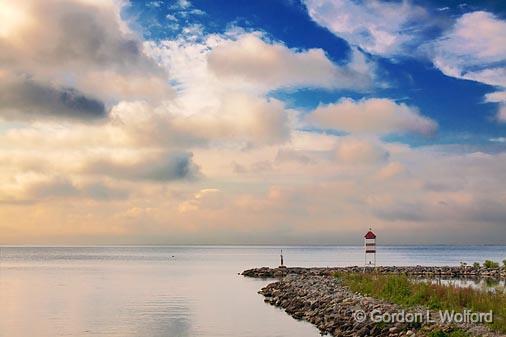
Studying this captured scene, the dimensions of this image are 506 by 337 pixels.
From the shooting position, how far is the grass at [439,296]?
2398cm

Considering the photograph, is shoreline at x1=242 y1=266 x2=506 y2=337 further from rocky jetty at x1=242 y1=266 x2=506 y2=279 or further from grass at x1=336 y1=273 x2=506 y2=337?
rocky jetty at x1=242 y1=266 x2=506 y2=279

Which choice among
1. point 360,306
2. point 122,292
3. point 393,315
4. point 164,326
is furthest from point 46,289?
point 393,315

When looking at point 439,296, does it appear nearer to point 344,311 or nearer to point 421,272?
point 344,311

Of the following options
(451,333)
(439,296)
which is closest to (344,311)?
(439,296)

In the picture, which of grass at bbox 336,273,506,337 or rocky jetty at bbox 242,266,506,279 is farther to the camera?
rocky jetty at bbox 242,266,506,279

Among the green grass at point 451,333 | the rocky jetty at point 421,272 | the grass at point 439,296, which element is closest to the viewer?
the green grass at point 451,333

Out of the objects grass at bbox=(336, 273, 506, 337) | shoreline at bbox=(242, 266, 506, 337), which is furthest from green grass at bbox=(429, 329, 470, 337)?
grass at bbox=(336, 273, 506, 337)

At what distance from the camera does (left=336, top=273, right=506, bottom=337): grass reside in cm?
2398

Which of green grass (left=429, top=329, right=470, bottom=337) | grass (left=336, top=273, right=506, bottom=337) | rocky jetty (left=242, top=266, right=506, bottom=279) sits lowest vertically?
rocky jetty (left=242, top=266, right=506, bottom=279)

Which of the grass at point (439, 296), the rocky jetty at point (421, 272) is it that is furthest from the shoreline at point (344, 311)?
the rocky jetty at point (421, 272)

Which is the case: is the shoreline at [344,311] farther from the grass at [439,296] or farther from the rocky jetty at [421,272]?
the rocky jetty at [421,272]

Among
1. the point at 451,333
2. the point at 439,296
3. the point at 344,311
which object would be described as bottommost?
the point at 344,311

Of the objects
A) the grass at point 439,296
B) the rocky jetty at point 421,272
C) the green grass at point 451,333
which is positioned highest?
the grass at point 439,296

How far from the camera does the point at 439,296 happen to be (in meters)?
27.5
